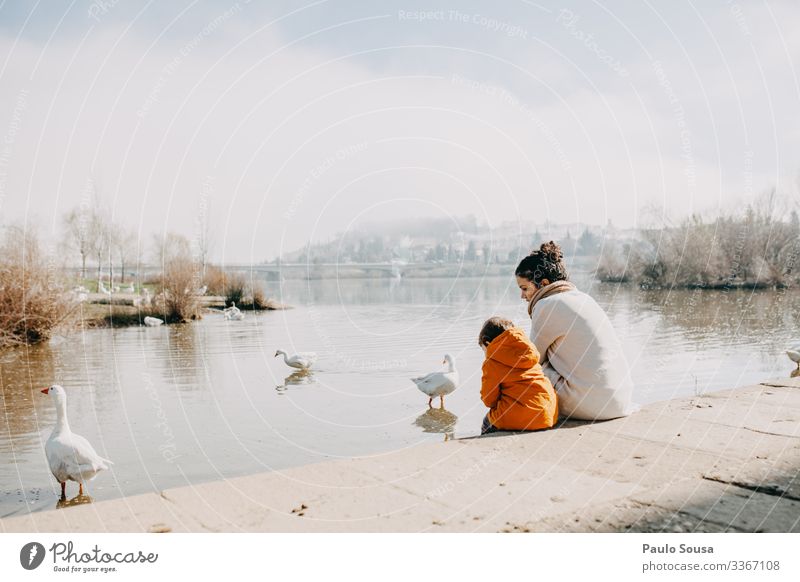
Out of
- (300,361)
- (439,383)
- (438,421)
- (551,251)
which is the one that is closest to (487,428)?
(551,251)

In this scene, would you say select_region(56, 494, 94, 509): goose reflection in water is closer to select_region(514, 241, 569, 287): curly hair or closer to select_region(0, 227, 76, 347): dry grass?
select_region(514, 241, 569, 287): curly hair

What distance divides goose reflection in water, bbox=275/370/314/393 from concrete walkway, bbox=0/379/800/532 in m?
6.96

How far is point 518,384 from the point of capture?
5180mm

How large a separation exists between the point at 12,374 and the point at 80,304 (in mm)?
7031

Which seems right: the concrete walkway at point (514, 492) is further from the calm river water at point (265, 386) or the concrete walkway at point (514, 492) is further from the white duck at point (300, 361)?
the white duck at point (300, 361)

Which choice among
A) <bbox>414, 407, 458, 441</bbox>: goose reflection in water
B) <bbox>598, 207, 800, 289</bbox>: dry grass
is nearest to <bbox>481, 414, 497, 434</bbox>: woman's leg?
<bbox>414, 407, 458, 441</bbox>: goose reflection in water

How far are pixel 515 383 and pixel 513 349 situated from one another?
256 mm

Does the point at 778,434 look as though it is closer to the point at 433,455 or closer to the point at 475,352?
the point at 433,455

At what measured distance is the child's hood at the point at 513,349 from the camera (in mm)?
5164

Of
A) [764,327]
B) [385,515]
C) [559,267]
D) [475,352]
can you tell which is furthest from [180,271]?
[385,515]

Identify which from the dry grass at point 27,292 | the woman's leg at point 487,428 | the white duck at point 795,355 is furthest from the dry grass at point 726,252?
the woman's leg at point 487,428

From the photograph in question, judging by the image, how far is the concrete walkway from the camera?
3479mm

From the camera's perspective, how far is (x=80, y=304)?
19.8 meters

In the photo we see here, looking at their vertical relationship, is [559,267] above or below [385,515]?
above
